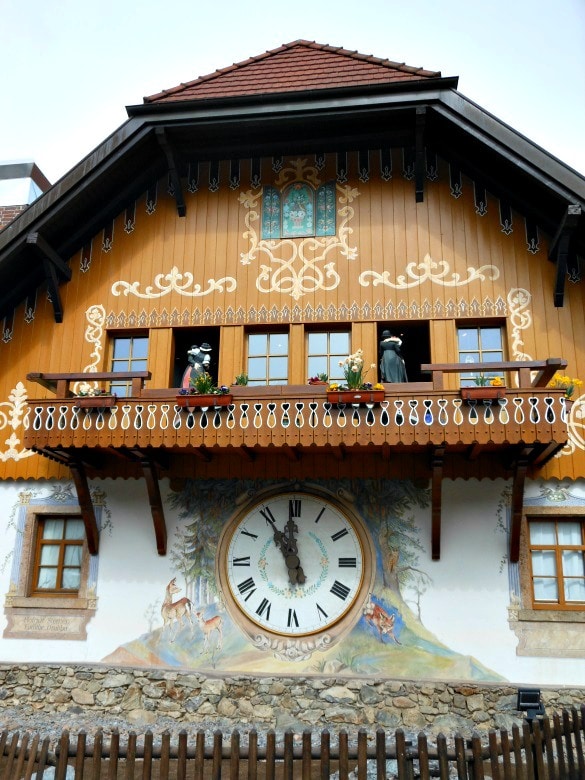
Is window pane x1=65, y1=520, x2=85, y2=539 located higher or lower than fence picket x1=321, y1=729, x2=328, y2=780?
higher

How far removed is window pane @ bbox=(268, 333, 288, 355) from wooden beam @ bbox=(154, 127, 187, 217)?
105 inches

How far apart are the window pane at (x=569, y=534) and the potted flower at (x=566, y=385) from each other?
1818 mm

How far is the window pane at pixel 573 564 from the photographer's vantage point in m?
10.5

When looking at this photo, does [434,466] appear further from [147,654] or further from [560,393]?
[147,654]

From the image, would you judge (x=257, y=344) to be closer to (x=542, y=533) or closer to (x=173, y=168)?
A: (x=173, y=168)

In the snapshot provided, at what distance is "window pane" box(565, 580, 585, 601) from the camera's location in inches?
411

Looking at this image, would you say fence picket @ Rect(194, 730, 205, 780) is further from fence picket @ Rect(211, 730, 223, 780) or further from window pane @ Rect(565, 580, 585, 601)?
window pane @ Rect(565, 580, 585, 601)

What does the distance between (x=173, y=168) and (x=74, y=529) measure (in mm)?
5927

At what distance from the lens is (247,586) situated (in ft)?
36.2

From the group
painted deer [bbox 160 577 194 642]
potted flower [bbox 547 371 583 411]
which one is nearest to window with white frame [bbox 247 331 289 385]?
painted deer [bbox 160 577 194 642]

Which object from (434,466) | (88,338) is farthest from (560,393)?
(88,338)

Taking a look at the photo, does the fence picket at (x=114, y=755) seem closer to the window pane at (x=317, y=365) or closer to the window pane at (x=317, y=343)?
the window pane at (x=317, y=365)

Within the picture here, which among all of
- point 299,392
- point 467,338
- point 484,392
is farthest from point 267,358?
point 484,392

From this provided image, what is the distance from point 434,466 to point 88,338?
5.94m
